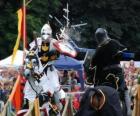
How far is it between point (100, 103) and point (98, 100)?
4cm

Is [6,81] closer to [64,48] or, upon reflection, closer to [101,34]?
[64,48]

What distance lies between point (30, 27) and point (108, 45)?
18371mm

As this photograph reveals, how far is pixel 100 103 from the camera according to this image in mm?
7938

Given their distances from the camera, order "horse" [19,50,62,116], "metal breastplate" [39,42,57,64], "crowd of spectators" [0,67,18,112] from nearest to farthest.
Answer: "horse" [19,50,62,116] < "metal breastplate" [39,42,57,64] < "crowd of spectators" [0,67,18,112]

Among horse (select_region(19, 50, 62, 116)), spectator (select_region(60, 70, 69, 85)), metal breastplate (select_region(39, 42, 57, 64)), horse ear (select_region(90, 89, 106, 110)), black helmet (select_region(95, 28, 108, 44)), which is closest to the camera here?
horse ear (select_region(90, 89, 106, 110))

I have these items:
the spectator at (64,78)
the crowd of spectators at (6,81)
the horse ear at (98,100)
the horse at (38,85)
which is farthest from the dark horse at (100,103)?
the spectator at (64,78)

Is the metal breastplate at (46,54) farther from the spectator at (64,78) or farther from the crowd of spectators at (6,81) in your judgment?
the spectator at (64,78)

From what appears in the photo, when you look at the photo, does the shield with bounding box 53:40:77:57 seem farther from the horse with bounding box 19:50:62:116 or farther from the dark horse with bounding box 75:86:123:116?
the dark horse with bounding box 75:86:123:116

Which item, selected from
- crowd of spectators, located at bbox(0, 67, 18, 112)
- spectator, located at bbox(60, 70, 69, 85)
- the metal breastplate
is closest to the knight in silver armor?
the metal breastplate

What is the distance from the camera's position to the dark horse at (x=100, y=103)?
7.94m

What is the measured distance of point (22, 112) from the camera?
1139cm

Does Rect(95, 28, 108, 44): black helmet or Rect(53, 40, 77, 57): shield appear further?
Rect(53, 40, 77, 57): shield

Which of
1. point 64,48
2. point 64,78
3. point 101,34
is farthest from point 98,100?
point 64,78

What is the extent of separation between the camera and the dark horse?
794cm
